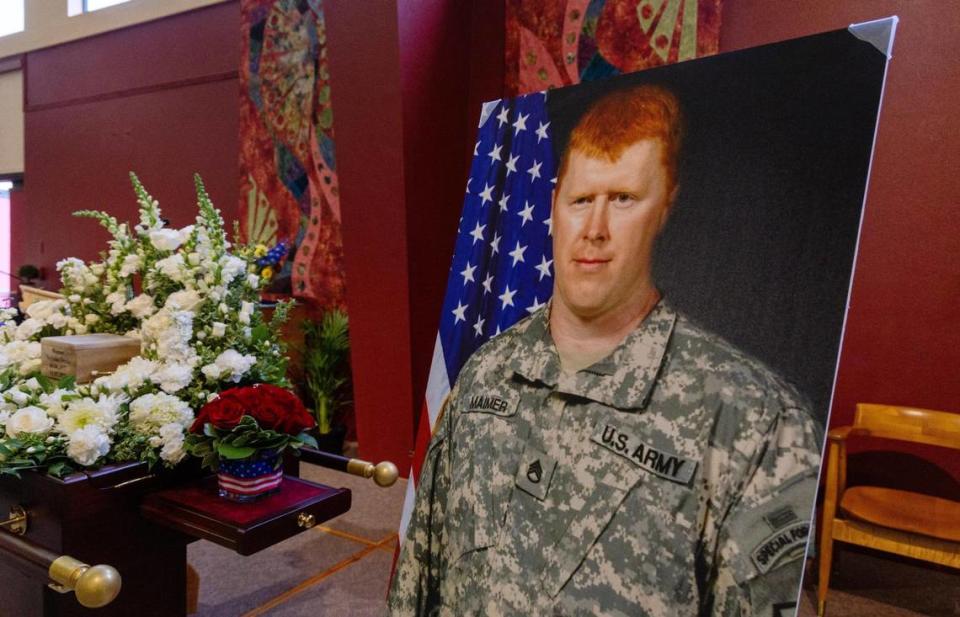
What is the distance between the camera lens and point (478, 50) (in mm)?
3992

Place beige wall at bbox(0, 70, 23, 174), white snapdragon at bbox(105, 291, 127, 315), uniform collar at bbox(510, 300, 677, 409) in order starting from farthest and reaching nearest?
beige wall at bbox(0, 70, 23, 174) < white snapdragon at bbox(105, 291, 127, 315) < uniform collar at bbox(510, 300, 677, 409)

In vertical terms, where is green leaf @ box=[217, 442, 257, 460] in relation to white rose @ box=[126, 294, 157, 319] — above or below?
below

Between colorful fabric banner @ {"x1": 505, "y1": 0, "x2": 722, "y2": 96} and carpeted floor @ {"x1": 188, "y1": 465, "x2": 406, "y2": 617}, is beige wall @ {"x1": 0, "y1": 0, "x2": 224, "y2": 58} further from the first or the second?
carpeted floor @ {"x1": 188, "y1": 465, "x2": 406, "y2": 617}

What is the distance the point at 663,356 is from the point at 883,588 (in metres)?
2.24

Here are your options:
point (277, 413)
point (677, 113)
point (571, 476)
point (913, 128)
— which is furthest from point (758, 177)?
point (913, 128)

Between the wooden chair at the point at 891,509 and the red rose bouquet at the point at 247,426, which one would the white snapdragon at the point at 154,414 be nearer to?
the red rose bouquet at the point at 247,426

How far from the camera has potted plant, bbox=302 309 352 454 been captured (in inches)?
169

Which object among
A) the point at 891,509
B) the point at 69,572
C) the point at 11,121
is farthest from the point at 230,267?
the point at 11,121

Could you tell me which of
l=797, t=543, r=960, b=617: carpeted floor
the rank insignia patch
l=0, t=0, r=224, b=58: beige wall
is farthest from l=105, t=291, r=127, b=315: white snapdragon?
l=0, t=0, r=224, b=58: beige wall

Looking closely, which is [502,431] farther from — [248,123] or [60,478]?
[248,123]

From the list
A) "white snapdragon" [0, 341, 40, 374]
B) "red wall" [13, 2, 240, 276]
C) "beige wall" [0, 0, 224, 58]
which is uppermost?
"beige wall" [0, 0, 224, 58]

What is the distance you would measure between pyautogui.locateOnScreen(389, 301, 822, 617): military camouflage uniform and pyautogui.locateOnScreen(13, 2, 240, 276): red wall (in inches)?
171

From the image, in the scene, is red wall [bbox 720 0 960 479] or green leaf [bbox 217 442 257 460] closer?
green leaf [bbox 217 442 257 460]

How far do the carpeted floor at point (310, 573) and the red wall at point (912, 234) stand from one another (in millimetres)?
2209
